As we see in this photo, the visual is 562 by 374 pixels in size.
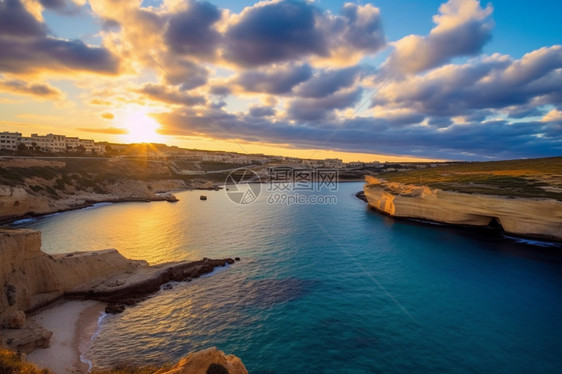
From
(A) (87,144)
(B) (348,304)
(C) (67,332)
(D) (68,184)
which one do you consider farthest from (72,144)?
(B) (348,304)

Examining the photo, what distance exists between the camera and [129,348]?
57.9ft

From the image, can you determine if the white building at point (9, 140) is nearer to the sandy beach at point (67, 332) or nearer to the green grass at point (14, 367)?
the sandy beach at point (67, 332)

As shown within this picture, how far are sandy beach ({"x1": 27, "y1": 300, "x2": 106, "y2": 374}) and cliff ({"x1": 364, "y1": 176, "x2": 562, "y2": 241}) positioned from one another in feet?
165

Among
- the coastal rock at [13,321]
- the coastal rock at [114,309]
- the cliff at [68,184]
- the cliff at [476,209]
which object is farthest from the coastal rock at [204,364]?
the cliff at [68,184]

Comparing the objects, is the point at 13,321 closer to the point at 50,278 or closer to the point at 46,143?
the point at 50,278

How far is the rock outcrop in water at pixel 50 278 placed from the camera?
17453mm

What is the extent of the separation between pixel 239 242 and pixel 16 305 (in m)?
24.7

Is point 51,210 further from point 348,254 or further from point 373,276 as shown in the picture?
point 373,276

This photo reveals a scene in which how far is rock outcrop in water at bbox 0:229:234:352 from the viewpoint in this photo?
17453 mm

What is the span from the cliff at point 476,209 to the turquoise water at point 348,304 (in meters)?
3.10

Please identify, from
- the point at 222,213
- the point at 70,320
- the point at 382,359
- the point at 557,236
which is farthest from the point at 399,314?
the point at 222,213

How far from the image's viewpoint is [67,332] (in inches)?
738

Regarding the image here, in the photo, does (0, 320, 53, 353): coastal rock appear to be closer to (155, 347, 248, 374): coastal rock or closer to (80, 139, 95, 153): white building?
(155, 347, 248, 374): coastal rock

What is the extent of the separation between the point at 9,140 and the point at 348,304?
144605mm
